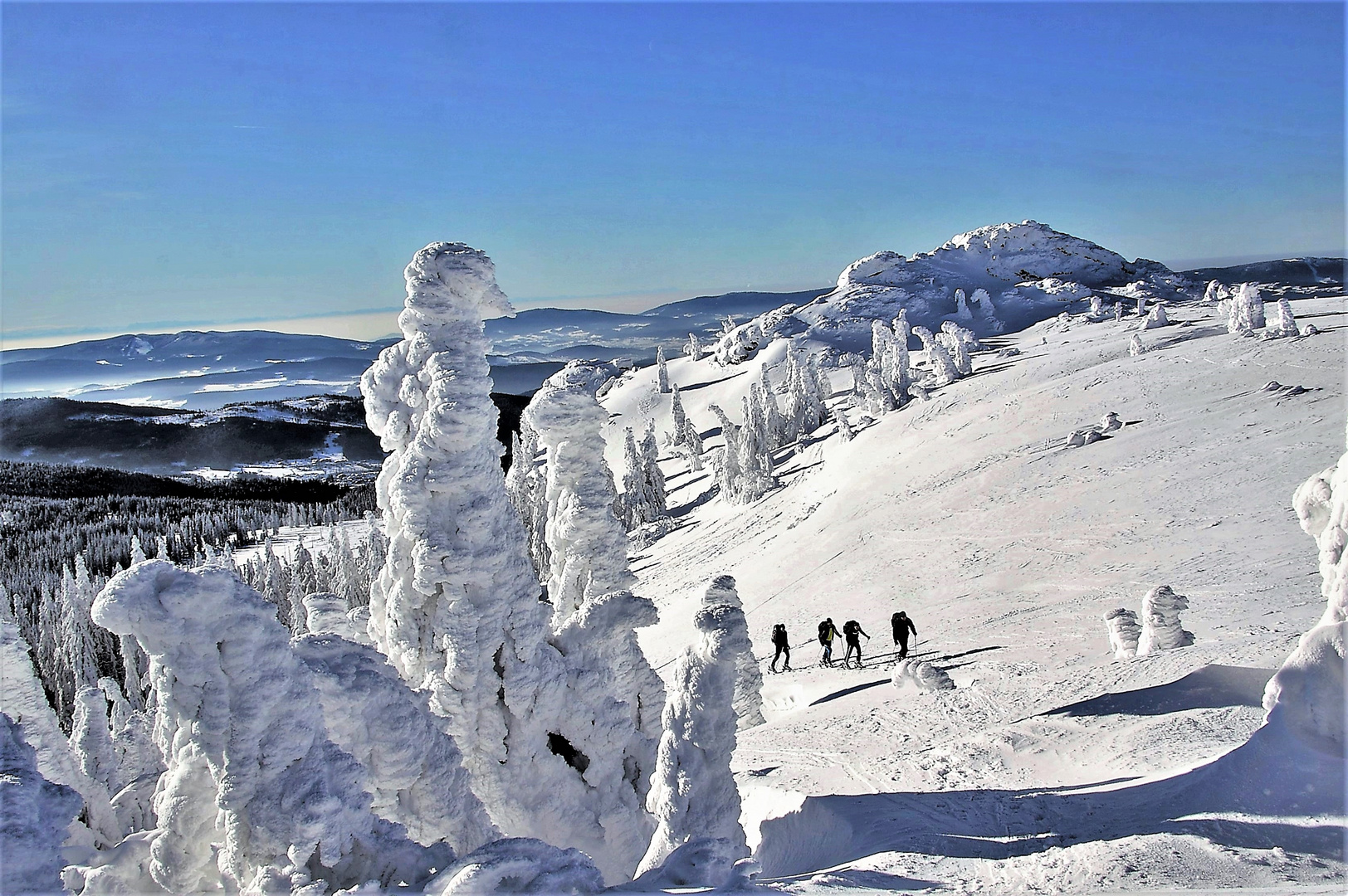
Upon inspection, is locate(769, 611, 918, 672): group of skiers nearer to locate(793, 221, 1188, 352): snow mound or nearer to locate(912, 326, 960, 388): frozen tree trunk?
locate(912, 326, 960, 388): frozen tree trunk

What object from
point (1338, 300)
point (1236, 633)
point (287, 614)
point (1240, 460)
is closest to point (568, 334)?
point (287, 614)

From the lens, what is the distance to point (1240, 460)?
22.0m

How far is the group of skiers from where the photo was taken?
1541 centimetres

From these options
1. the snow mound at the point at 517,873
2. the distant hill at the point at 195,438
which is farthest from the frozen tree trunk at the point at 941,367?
the distant hill at the point at 195,438

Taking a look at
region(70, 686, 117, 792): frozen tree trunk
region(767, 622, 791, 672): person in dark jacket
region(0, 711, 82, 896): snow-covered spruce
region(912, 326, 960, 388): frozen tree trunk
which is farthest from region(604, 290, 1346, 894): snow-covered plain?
region(70, 686, 117, 792): frozen tree trunk

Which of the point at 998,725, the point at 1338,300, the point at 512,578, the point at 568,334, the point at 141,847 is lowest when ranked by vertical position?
the point at 998,725

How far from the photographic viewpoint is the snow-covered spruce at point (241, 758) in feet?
17.7

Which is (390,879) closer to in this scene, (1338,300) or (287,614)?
(287,614)

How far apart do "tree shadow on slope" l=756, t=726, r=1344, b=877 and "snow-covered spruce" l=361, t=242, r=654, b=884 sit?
2580 mm

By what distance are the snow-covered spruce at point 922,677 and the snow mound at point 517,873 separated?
9332mm

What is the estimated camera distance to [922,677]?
43.0 feet

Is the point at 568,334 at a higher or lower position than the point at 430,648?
higher

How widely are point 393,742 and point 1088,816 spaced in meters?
7.42

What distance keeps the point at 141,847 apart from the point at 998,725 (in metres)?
10.4
